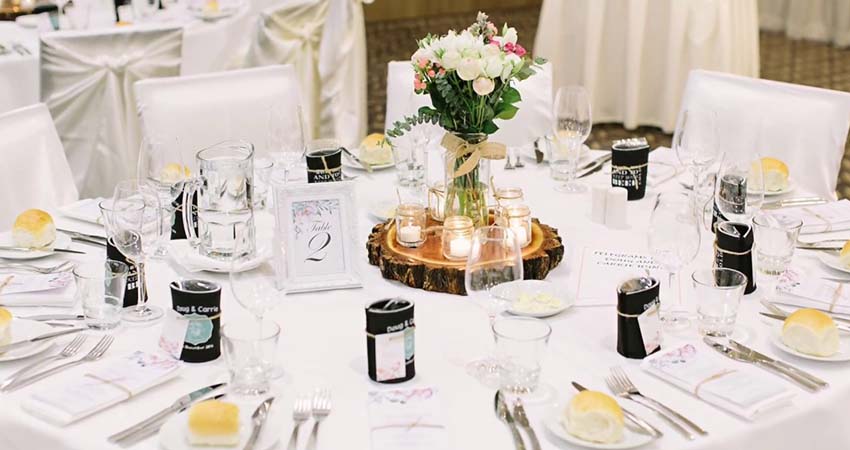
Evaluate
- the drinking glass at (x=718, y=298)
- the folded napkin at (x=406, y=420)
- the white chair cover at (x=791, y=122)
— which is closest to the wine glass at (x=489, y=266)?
the folded napkin at (x=406, y=420)

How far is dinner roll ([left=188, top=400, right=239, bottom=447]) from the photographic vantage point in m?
1.66

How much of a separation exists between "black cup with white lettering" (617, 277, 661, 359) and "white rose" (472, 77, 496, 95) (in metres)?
0.50

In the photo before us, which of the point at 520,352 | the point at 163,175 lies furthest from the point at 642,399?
the point at 163,175

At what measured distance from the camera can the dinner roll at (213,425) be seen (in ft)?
5.43

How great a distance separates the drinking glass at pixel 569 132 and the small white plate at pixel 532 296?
0.74 metres

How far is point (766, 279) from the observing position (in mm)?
2311

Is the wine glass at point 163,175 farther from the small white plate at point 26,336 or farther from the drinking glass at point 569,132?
the drinking glass at point 569,132

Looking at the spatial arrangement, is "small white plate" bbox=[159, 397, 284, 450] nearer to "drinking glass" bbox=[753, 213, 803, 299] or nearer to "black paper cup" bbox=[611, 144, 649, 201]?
"drinking glass" bbox=[753, 213, 803, 299]

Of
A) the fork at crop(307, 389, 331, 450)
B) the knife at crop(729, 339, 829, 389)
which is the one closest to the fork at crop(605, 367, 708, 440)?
the knife at crop(729, 339, 829, 389)

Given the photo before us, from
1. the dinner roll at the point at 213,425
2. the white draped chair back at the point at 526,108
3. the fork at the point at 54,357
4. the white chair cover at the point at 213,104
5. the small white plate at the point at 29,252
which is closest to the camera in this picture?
the dinner roll at the point at 213,425

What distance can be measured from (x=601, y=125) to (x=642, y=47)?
527 mm

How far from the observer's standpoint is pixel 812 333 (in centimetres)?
195

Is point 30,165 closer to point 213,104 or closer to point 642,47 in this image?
point 213,104

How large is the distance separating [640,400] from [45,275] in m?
1.30
